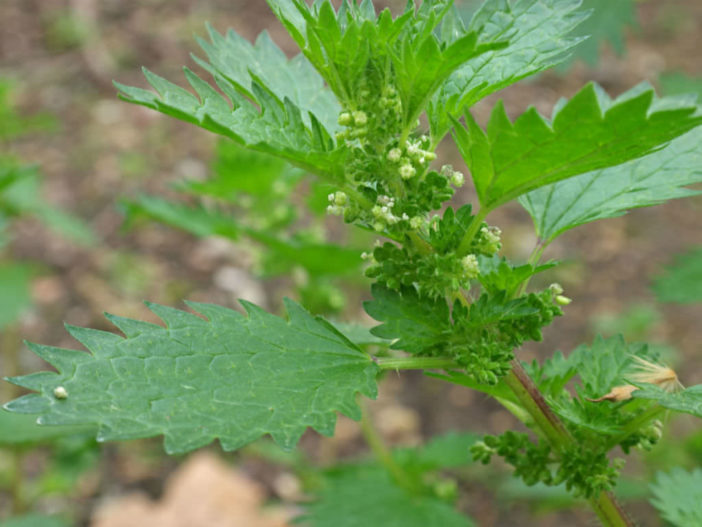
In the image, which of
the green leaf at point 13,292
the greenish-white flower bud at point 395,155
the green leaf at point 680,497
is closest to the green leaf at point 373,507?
the green leaf at point 680,497

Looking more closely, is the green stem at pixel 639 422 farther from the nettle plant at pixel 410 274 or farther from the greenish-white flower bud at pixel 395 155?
the greenish-white flower bud at pixel 395 155

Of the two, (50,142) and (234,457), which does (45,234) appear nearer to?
(50,142)

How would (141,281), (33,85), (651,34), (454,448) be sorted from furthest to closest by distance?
(651,34)
(33,85)
(141,281)
(454,448)

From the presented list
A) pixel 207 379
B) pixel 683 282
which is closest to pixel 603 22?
pixel 683 282

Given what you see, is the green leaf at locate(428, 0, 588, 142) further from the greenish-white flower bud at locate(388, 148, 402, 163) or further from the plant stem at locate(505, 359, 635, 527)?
the plant stem at locate(505, 359, 635, 527)

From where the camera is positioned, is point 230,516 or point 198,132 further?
point 198,132

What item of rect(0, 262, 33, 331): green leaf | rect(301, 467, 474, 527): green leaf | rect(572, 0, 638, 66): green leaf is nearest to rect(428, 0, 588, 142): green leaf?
rect(301, 467, 474, 527): green leaf

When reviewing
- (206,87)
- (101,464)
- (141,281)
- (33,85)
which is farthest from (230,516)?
(33,85)
